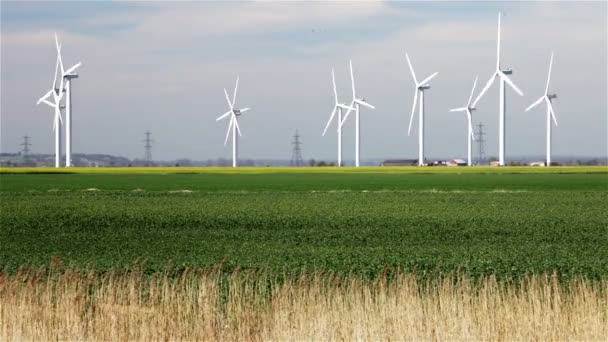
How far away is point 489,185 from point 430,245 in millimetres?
48467

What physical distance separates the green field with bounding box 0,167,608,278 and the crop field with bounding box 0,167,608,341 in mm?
107

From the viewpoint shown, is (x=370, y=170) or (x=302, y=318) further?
(x=370, y=170)

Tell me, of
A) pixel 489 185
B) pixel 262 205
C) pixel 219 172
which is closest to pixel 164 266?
pixel 262 205

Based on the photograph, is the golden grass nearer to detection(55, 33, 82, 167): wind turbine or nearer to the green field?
detection(55, 33, 82, 167): wind turbine

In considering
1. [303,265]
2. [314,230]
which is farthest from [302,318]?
[314,230]

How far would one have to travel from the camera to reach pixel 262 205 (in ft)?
172

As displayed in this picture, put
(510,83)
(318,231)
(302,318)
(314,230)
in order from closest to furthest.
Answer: (302,318), (318,231), (314,230), (510,83)

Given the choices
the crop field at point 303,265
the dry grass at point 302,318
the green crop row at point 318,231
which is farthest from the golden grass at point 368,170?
the dry grass at point 302,318

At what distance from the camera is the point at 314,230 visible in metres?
37.0

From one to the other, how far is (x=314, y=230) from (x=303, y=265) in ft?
39.7

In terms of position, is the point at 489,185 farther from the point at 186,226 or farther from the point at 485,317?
the point at 485,317

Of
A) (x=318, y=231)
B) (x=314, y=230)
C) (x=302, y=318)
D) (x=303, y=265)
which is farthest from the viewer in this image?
(x=314, y=230)

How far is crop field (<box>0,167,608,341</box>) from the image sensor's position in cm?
1513

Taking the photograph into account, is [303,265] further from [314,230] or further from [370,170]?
[370,170]
